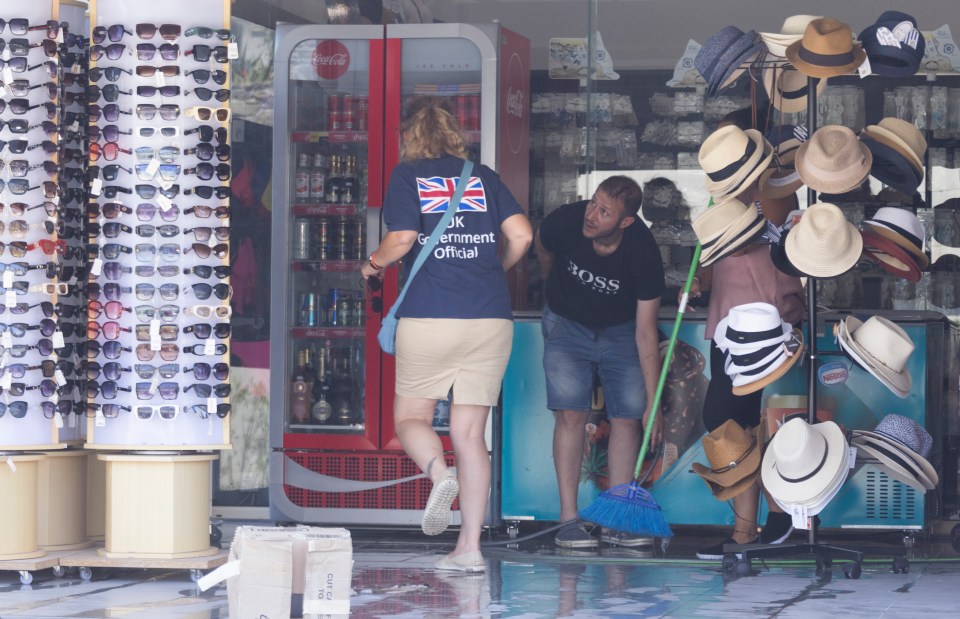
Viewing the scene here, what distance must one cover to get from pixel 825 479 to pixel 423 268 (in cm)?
173

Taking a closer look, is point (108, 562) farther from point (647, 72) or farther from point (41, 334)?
point (647, 72)

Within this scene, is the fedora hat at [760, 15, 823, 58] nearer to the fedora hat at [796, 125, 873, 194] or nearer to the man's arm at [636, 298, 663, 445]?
the fedora hat at [796, 125, 873, 194]

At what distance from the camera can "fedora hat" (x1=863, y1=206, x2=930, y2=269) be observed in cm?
566

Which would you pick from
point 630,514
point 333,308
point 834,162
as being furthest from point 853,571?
point 333,308

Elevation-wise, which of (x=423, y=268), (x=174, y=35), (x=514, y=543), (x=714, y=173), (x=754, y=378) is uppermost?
(x=174, y=35)

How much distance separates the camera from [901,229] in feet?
18.6

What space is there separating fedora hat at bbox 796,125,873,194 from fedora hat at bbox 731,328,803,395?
643mm

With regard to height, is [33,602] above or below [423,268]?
below

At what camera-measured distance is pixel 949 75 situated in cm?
794

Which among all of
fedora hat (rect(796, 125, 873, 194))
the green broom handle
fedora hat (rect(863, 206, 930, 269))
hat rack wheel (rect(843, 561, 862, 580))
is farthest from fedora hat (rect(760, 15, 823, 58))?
hat rack wheel (rect(843, 561, 862, 580))

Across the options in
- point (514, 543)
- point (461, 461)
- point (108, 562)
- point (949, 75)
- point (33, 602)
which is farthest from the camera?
point (949, 75)

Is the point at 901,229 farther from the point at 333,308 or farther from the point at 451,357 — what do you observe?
the point at 333,308

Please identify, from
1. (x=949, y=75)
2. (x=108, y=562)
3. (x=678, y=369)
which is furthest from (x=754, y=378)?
(x=949, y=75)

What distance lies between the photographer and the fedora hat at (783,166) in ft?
19.0
